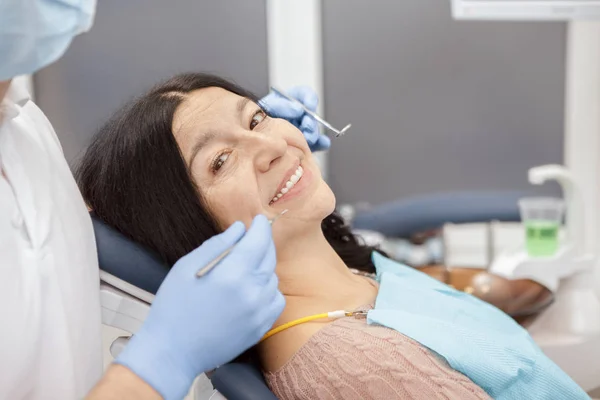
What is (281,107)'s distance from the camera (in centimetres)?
140

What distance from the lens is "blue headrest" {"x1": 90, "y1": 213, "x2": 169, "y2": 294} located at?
1140mm

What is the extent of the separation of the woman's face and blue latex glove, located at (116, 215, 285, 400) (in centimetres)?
21

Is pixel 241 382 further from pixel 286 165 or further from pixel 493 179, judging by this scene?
pixel 493 179

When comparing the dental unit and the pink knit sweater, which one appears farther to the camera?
the dental unit

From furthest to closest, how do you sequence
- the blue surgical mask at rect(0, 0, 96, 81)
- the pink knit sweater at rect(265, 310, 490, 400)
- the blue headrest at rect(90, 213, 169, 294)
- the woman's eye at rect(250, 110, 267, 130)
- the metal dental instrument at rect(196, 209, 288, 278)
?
the woman's eye at rect(250, 110, 267, 130), the blue headrest at rect(90, 213, 169, 294), the pink knit sweater at rect(265, 310, 490, 400), the metal dental instrument at rect(196, 209, 288, 278), the blue surgical mask at rect(0, 0, 96, 81)

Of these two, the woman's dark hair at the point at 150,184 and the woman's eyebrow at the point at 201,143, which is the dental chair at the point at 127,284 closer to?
the woman's dark hair at the point at 150,184

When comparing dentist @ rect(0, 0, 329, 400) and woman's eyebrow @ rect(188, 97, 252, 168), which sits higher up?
woman's eyebrow @ rect(188, 97, 252, 168)

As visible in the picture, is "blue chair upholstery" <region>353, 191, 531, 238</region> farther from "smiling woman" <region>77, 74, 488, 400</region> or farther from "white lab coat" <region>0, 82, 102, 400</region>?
"white lab coat" <region>0, 82, 102, 400</region>

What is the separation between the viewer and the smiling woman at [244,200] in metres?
1.08

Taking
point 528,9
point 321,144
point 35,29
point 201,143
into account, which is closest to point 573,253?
point 528,9

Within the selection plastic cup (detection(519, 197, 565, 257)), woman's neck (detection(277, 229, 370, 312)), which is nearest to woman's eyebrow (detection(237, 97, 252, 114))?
woman's neck (detection(277, 229, 370, 312))

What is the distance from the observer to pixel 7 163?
3.15ft

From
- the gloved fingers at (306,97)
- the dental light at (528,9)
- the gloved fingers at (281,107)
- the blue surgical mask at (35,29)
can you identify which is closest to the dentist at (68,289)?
the blue surgical mask at (35,29)

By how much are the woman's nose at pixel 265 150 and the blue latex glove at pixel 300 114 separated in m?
0.21
